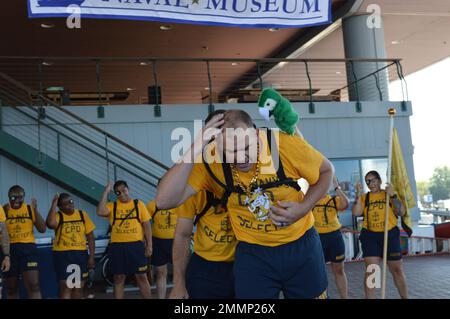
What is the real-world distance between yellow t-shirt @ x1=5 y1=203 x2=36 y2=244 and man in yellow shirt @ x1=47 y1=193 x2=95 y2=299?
12.7 inches

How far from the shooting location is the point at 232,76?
77.3 feet

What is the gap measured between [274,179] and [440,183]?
313 feet

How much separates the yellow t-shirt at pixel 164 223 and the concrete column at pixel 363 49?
898cm

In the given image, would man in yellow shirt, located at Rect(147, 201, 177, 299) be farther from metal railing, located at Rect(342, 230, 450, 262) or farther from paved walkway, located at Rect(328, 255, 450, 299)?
metal railing, located at Rect(342, 230, 450, 262)

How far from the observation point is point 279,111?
334 centimetres

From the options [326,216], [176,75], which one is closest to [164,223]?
[326,216]

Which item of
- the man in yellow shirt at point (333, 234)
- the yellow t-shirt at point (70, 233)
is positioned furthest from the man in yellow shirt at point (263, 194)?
the yellow t-shirt at point (70, 233)

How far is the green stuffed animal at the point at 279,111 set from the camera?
333 cm

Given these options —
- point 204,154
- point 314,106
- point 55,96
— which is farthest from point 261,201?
point 55,96

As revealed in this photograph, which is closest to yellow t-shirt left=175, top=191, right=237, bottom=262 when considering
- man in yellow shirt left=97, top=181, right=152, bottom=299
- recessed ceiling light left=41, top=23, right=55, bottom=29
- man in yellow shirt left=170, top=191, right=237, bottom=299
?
man in yellow shirt left=170, top=191, right=237, bottom=299

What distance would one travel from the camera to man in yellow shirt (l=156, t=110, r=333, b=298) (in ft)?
10.4

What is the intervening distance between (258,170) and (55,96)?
41.1 feet

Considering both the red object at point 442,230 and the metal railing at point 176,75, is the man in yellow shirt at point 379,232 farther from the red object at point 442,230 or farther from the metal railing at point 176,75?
the metal railing at point 176,75

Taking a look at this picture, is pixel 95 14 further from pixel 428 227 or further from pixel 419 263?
pixel 428 227
